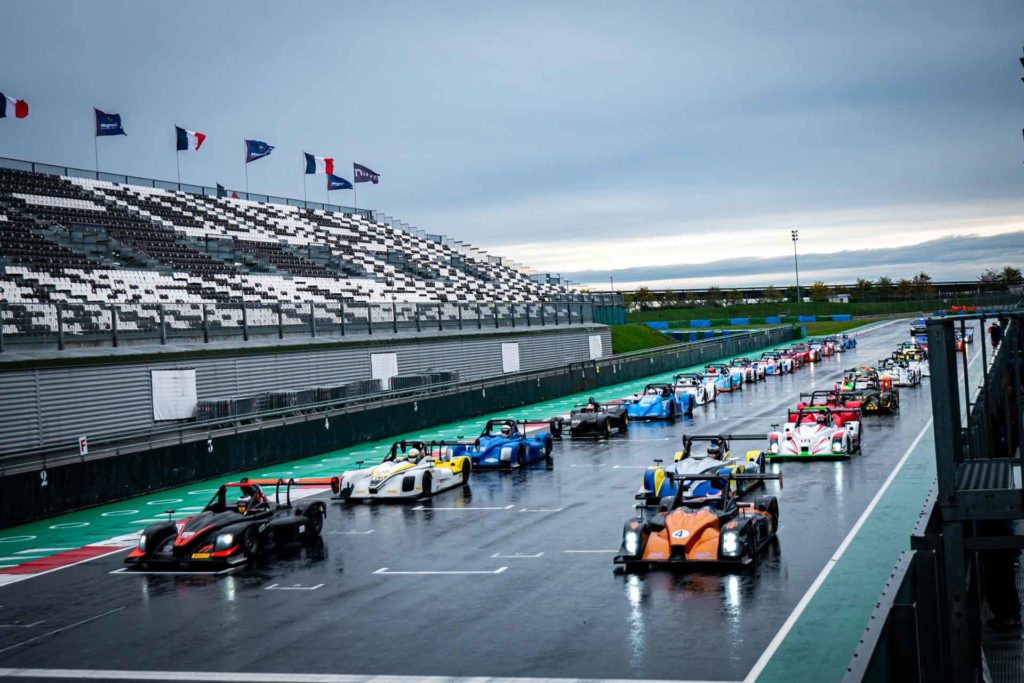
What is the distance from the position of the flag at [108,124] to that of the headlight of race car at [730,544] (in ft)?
199

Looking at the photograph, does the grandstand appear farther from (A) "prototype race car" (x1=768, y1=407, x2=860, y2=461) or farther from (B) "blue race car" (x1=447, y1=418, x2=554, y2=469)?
(A) "prototype race car" (x1=768, y1=407, x2=860, y2=461)

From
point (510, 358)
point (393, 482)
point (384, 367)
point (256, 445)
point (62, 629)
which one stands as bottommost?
point (62, 629)

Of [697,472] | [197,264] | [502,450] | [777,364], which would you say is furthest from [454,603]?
[777,364]

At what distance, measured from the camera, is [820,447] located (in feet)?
88.1

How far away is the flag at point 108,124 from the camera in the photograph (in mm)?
→ 67188

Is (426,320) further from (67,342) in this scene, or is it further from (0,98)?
(0,98)

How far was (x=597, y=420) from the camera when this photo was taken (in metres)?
34.7

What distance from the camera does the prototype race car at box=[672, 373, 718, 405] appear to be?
1699 inches

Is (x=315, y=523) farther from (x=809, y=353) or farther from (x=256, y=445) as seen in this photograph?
(x=809, y=353)

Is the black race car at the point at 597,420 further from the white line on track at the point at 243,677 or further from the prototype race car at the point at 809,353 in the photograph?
the prototype race car at the point at 809,353

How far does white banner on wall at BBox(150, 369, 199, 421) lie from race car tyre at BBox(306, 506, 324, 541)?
1685 cm

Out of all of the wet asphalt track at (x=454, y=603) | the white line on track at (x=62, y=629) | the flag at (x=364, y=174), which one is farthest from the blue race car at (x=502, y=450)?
the flag at (x=364, y=174)

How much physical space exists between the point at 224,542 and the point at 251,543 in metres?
0.62

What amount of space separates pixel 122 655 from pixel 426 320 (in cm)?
3952
